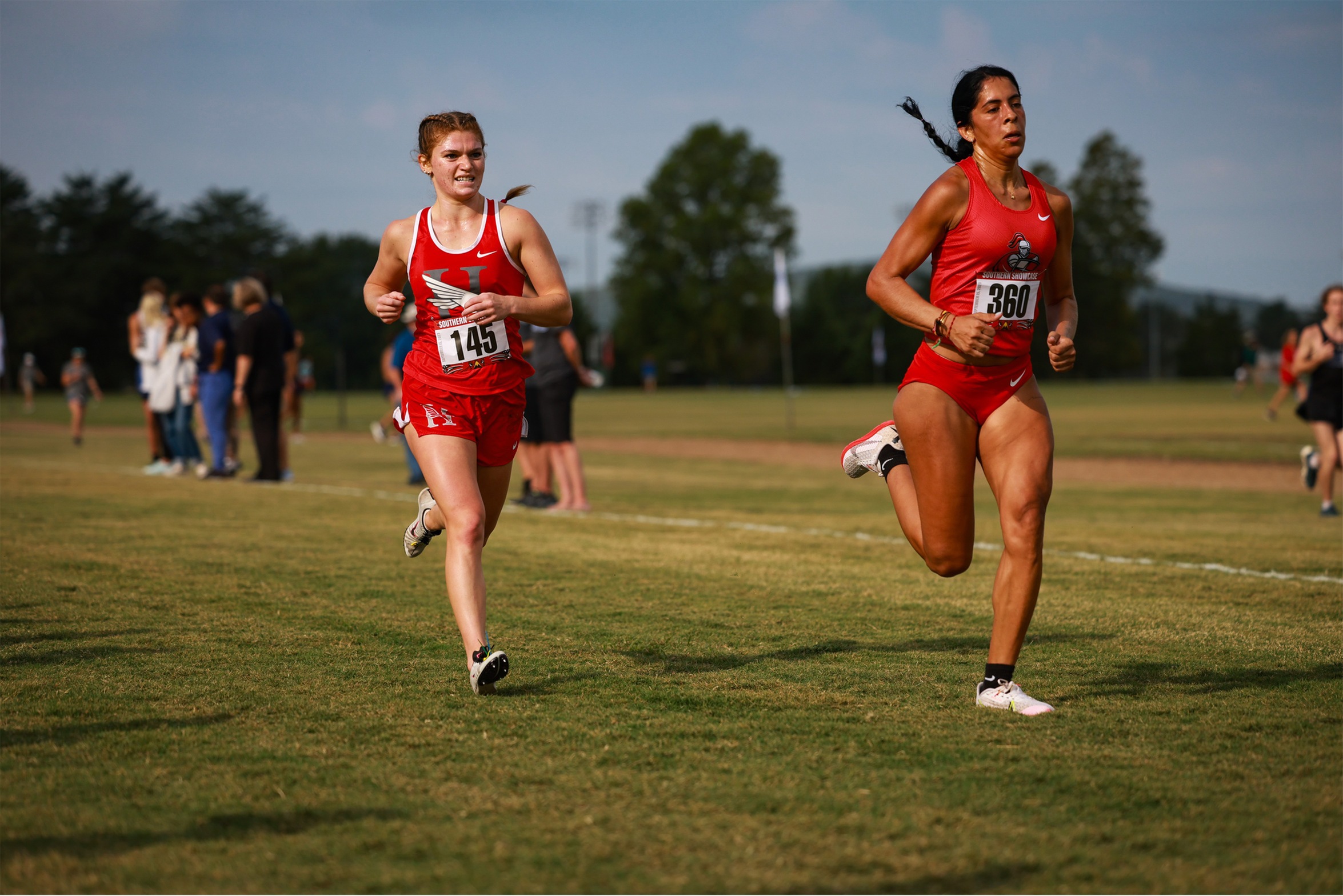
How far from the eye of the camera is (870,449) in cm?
554

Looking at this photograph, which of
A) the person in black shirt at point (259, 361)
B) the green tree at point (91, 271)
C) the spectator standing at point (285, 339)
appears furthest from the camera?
the green tree at point (91, 271)

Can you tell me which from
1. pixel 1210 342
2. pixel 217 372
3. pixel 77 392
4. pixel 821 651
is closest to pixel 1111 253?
pixel 1210 342

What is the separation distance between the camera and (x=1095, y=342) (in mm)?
95250

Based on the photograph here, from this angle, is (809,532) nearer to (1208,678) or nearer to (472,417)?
(1208,678)

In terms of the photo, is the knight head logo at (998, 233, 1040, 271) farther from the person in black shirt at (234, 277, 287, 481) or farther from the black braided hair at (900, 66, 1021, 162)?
the person in black shirt at (234, 277, 287, 481)

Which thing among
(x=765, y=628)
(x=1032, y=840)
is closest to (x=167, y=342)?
(x=765, y=628)

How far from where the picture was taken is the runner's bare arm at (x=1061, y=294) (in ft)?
16.3

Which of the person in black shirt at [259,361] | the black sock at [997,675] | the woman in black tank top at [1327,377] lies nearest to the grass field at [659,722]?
the black sock at [997,675]

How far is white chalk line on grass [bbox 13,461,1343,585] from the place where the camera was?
834 centimetres

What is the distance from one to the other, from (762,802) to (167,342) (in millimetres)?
15073

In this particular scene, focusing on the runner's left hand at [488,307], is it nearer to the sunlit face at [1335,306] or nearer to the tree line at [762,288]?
the sunlit face at [1335,306]

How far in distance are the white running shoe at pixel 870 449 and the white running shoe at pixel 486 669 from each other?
1621mm

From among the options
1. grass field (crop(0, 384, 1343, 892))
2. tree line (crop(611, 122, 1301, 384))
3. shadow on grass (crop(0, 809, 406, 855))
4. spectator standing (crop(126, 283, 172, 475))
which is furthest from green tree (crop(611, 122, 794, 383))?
shadow on grass (crop(0, 809, 406, 855))

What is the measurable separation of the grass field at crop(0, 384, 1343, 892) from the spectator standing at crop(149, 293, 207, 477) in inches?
254
